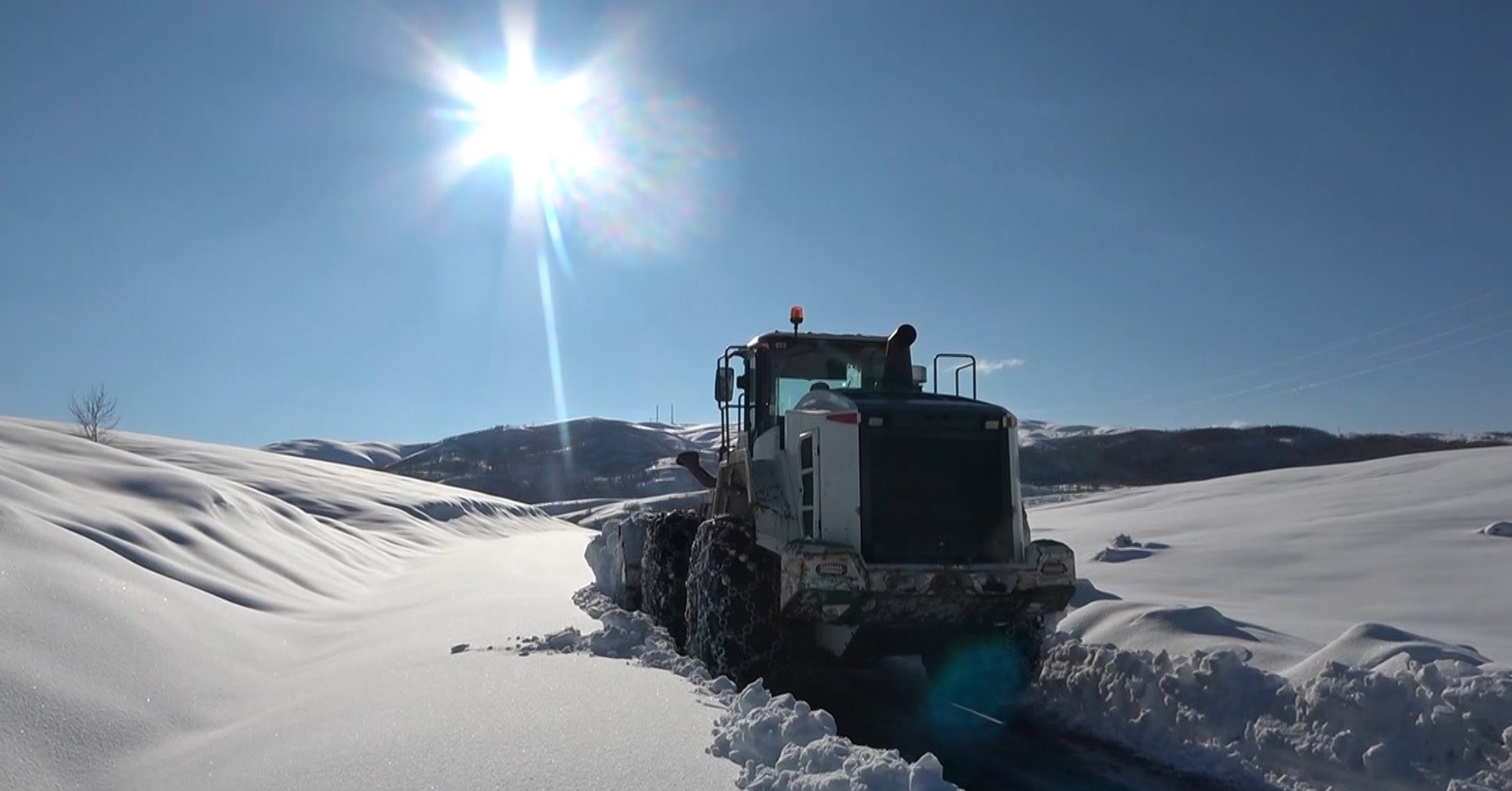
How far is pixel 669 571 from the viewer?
8.48 meters

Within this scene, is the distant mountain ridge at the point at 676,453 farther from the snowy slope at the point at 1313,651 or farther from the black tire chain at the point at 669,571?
the snowy slope at the point at 1313,651

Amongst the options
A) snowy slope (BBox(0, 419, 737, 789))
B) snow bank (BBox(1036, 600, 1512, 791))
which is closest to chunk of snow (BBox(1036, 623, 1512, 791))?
snow bank (BBox(1036, 600, 1512, 791))

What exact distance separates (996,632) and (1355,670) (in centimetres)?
224

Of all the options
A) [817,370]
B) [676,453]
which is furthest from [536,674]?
[676,453]

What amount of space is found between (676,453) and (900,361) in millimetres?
72766

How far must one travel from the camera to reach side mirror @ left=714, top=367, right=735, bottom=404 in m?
8.29

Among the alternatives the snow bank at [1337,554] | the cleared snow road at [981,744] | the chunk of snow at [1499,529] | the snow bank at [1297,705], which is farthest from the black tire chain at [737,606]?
the chunk of snow at [1499,529]

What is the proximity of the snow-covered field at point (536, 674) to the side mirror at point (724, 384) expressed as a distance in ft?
7.28

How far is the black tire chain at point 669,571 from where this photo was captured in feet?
27.2

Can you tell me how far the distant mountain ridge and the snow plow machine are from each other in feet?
11.3

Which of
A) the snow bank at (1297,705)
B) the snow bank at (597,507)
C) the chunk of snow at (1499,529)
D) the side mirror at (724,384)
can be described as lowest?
the snow bank at (597,507)

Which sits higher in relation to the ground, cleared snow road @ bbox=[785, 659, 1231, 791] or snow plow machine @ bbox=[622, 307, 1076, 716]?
snow plow machine @ bbox=[622, 307, 1076, 716]

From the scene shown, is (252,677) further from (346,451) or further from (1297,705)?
(346,451)

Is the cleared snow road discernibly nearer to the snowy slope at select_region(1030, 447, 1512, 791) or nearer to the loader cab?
the snowy slope at select_region(1030, 447, 1512, 791)
